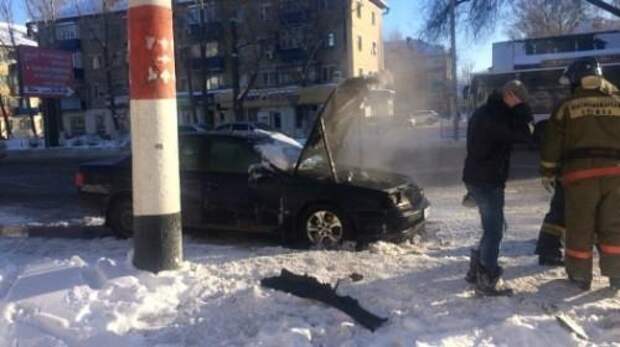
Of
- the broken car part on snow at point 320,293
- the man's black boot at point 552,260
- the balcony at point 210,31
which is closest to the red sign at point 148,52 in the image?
the broken car part on snow at point 320,293

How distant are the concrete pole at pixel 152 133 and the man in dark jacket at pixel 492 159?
2.44 meters

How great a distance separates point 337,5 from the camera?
142 feet

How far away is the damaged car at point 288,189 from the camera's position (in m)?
7.55

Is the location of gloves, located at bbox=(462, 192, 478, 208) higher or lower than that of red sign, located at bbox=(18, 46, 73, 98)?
lower

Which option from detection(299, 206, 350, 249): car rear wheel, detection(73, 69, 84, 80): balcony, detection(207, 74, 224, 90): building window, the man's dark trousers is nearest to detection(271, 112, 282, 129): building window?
detection(207, 74, 224, 90): building window

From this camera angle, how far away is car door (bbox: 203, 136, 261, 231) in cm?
796

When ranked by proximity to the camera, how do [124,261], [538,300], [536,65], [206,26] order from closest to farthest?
Answer: [538,300] → [124,261] → [536,65] → [206,26]

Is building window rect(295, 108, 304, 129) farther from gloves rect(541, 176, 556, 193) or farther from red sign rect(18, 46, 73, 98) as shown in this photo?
gloves rect(541, 176, 556, 193)

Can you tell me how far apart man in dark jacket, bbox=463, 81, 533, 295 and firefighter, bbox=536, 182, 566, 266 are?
Answer: 34.6 inches

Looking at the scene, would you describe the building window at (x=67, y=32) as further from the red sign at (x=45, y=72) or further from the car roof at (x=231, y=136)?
the car roof at (x=231, y=136)

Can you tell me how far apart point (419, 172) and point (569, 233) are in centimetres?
1284

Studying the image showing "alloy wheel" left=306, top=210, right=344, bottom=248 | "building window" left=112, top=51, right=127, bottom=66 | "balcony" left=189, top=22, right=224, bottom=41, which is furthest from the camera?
"building window" left=112, top=51, right=127, bottom=66

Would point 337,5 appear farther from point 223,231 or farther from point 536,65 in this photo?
point 223,231

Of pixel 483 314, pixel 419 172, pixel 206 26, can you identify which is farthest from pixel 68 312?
pixel 206 26
